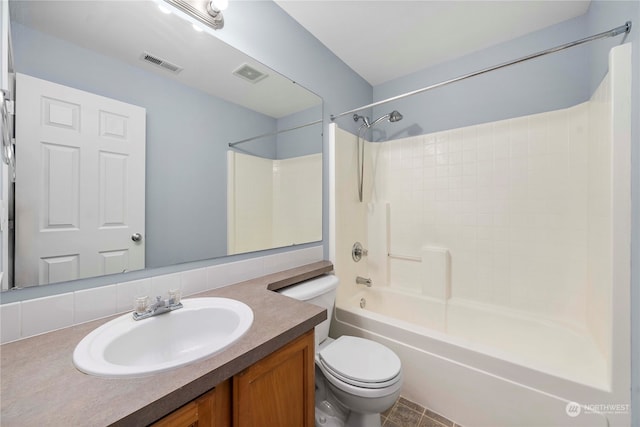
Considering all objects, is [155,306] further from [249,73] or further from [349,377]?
[249,73]

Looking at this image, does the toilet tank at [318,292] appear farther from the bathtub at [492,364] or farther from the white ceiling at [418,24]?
the white ceiling at [418,24]

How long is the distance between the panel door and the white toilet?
0.82 meters

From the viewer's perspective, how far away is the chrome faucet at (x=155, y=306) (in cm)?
83

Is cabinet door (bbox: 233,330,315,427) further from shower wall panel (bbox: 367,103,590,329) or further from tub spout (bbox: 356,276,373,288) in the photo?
shower wall panel (bbox: 367,103,590,329)

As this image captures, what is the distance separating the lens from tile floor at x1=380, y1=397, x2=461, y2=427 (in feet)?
4.39

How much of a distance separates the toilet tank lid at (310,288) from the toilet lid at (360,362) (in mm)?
294

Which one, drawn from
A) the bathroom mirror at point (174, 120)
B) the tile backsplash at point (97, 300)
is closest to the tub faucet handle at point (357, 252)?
the bathroom mirror at point (174, 120)

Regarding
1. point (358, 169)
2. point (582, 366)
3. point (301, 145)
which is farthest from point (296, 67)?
point (582, 366)

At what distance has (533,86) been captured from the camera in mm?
1730

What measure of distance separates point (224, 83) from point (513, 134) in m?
2.01

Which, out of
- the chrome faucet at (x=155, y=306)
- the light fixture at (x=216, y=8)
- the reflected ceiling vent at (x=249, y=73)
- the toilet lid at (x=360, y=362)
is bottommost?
the toilet lid at (x=360, y=362)

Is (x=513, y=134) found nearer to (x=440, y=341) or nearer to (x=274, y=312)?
(x=440, y=341)

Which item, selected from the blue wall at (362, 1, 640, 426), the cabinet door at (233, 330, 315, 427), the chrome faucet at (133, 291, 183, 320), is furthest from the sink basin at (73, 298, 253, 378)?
the blue wall at (362, 1, 640, 426)

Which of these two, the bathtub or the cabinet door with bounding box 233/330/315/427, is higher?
the cabinet door with bounding box 233/330/315/427
